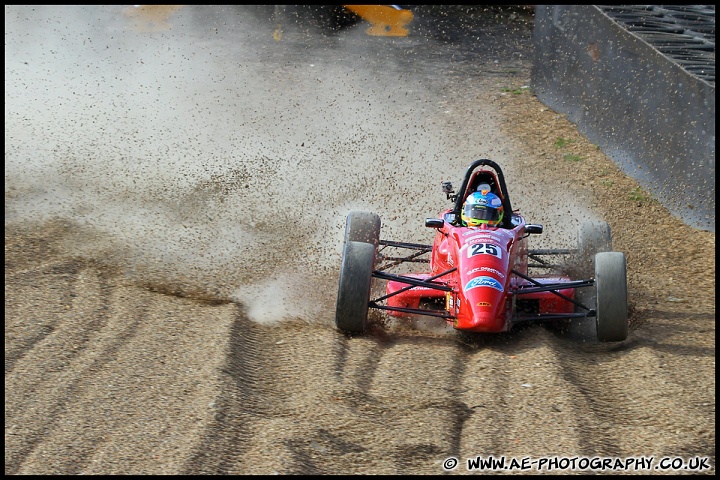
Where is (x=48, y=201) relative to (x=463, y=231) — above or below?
below

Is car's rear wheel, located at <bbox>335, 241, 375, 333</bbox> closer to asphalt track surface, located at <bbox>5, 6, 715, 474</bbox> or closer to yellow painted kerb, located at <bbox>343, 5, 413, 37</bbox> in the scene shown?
asphalt track surface, located at <bbox>5, 6, 715, 474</bbox>

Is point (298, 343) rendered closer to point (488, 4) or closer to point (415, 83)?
point (415, 83)

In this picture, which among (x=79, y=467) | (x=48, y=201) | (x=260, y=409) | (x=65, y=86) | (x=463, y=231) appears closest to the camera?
(x=79, y=467)

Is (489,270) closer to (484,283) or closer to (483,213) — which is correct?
(484,283)

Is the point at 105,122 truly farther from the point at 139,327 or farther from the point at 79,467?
the point at 79,467

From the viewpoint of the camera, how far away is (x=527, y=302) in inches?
316

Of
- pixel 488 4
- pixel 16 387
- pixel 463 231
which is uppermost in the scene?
pixel 488 4

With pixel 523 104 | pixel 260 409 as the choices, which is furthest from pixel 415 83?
pixel 260 409

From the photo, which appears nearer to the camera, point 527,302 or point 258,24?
point 527,302

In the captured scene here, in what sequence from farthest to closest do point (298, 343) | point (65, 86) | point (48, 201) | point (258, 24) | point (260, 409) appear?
1. point (258, 24)
2. point (65, 86)
3. point (48, 201)
4. point (298, 343)
5. point (260, 409)

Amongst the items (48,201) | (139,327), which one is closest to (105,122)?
(48,201)

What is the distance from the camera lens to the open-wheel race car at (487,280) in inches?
278

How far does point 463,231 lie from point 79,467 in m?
3.90

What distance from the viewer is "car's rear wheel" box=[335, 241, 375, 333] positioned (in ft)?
23.6
